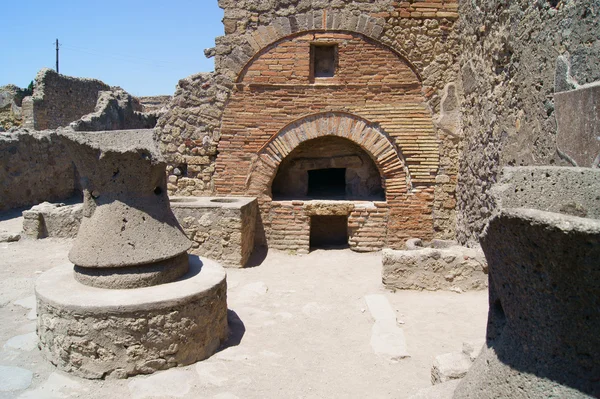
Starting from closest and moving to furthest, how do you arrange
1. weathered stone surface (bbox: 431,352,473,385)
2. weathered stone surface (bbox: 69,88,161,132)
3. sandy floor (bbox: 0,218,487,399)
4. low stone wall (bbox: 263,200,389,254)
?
weathered stone surface (bbox: 431,352,473,385)
sandy floor (bbox: 0,218,487,399)
low stone wall (bbox: 263,200,389,254)
weathered stone surface (bbox: 69,88,161,132)

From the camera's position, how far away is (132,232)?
3887 mm

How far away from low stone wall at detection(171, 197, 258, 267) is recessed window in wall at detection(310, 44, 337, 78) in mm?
2831

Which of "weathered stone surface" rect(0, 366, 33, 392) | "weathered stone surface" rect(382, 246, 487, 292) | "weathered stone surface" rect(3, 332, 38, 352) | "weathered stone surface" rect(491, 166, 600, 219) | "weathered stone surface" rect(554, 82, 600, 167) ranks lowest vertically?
"weathered stone surface" rect(0, 366, 33, 392)

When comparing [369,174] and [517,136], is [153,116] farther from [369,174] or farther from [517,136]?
[517,136]

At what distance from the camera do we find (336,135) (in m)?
7.78

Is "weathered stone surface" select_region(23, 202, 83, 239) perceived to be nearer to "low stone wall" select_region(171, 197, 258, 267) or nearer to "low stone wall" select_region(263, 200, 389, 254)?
"low stone wall" select_region(171, 197, 258, 267)

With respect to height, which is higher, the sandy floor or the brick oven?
the brick oven

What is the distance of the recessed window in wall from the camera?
7.84 m

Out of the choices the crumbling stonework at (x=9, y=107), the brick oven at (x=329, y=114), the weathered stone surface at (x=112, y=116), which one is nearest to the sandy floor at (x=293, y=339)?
the brick oven at (x=329, y=114)

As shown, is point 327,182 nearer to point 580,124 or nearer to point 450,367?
point 580,124

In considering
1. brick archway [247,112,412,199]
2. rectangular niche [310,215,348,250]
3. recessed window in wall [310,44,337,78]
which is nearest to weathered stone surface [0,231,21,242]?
brick archway [247,112,412,199]

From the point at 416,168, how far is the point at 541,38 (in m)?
3.38

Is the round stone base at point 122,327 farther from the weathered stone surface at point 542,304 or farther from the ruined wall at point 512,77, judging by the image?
the ruined wall at point 512,77

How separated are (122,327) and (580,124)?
3.73 metres
